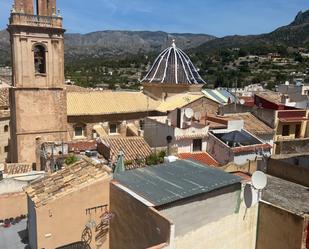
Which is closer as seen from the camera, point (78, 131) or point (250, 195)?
point (250, 195)

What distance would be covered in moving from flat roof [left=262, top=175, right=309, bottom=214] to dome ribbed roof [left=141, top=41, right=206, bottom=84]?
59.1 ft

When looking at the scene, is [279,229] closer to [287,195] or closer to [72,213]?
[287,195]

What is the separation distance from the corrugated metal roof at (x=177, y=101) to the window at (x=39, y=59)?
9663 millimetres

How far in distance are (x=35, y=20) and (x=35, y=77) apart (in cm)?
380

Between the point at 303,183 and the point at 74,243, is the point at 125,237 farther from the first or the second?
the point at 303,183

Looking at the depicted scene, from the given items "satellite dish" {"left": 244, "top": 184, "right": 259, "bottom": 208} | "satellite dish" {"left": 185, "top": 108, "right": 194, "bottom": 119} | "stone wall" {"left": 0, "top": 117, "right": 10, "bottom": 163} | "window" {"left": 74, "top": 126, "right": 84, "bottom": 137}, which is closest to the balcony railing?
"window" {"left": 74, "top": 126, "right": 84, "bottom": 137}

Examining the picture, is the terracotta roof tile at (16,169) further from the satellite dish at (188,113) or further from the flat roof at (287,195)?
the flat roof at (287,195)

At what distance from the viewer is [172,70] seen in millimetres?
31875

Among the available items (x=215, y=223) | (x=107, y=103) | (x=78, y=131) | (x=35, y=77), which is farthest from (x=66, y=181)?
(x=107, y=103)

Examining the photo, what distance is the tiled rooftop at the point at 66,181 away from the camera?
32.6ft

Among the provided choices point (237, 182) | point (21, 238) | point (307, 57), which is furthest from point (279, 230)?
point (307, 57)

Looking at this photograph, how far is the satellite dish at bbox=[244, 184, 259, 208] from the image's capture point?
33.8ft

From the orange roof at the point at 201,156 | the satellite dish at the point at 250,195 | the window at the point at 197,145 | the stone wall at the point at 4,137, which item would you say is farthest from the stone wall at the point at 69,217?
the stone wall at the point at 4,137

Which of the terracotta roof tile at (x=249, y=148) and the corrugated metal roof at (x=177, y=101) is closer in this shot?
the terracotta roof tile at (x=249, y=148)
